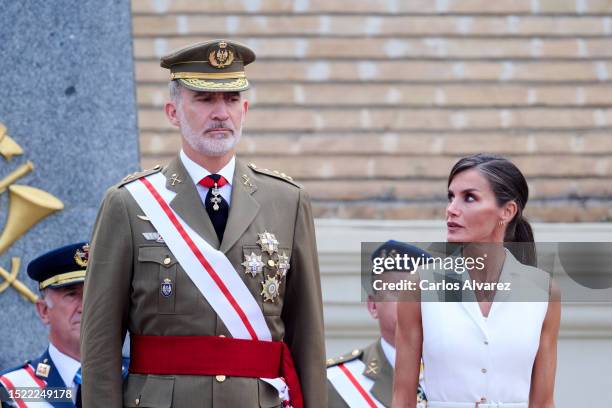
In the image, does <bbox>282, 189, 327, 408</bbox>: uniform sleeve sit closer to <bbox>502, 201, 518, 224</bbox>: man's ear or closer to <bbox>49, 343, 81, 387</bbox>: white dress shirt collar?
<bbox>502, 201, 518, 224</bbox>: man's ear

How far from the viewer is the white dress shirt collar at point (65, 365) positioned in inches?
215

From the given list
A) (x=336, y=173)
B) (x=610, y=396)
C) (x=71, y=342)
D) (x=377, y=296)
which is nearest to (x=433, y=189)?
(x=336, y=173)

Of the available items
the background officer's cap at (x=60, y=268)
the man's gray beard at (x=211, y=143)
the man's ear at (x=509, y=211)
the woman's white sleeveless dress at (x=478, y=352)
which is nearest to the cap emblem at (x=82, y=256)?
the background officer's cap at (x=60, y=268)

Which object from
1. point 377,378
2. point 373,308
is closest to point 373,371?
point 377,378

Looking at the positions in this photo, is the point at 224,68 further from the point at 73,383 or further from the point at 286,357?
the point at 73,383

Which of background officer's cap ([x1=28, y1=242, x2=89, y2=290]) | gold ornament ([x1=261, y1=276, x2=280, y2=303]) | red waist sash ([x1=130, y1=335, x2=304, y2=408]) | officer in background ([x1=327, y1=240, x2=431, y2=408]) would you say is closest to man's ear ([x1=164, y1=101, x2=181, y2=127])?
gold ornament ([x1=261, y1=276, x2=280, y2=303])

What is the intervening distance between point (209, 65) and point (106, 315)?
34.5 inches

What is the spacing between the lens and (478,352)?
4.57m

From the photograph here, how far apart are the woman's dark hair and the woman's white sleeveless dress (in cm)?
25

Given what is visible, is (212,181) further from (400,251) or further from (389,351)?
(400,251)

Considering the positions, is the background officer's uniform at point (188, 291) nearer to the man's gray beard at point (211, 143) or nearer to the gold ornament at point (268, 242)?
the gold ornament at point (268, 242)

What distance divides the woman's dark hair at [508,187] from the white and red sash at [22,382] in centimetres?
173

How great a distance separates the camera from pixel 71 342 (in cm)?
550

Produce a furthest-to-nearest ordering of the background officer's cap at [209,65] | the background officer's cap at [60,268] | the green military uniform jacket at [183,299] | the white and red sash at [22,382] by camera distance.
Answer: the background officer's cap at [60,268] < the white and red sash at [22,382] < the background officer's cap at [209,65] < the green military uniform jacket at [183,299]
